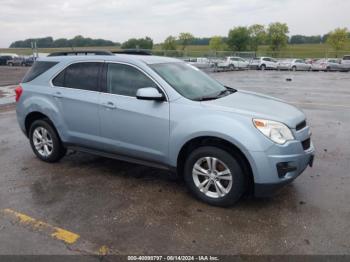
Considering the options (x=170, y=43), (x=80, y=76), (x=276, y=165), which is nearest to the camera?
(x=276, y=165)

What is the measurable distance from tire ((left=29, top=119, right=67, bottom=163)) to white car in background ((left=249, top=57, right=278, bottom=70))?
3371 centimetres

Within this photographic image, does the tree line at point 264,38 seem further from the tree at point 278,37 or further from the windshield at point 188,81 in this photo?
the windshield at point 188,81

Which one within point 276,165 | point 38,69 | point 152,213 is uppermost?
point 38,69

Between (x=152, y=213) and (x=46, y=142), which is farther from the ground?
(x=46, y=142)

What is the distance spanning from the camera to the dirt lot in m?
3.05

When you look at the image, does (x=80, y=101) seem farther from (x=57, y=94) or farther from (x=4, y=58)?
(x=4, y=58)

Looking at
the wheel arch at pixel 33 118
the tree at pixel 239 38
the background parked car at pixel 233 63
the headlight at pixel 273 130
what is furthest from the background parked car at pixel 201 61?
the tree at pixel 239 38

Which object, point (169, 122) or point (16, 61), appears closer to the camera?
point (169, 122)

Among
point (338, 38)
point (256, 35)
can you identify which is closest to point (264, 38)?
point (256, 35)

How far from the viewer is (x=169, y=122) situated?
154 inches

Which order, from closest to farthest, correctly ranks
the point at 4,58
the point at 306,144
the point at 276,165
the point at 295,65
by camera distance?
1. the point at 276,165
2. the point at 306,144
3. the point at 295,65
4. the point at 4,58

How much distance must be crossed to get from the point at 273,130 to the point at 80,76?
9.53ft

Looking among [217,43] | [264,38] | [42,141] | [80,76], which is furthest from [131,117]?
[217,43]

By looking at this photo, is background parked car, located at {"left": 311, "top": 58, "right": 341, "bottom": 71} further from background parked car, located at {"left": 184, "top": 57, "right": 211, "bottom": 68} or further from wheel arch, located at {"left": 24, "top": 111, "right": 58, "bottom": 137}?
wheel arch, located at {"left": 24, "top": 111, "right": 58, "bottom": 137}
